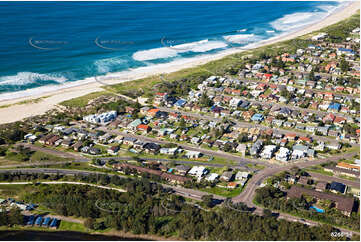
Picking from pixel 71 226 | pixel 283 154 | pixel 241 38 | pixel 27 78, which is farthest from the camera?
pixel 241 38

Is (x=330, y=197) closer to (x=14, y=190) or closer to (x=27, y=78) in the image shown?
(x=14, y=190)

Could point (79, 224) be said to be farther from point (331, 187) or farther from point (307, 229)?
point (331, 187)

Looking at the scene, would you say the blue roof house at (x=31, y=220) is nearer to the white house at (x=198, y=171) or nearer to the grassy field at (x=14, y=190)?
the grassy field at (x=14, y=190)

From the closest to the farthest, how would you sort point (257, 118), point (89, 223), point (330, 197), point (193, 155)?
point (89, 223) → point (330, 197) → point (193, 155) → point (257, 118)

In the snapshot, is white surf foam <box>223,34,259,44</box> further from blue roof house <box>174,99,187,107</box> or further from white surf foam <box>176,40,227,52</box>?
blue roof house <box>174,99,187,107</box>

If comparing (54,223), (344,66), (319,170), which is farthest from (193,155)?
(344,66)

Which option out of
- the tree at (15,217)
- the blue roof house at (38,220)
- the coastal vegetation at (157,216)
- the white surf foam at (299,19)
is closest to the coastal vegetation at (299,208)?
the coastal vegetation at (157,216)

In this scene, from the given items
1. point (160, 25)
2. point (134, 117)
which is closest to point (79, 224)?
point (134, 117)
